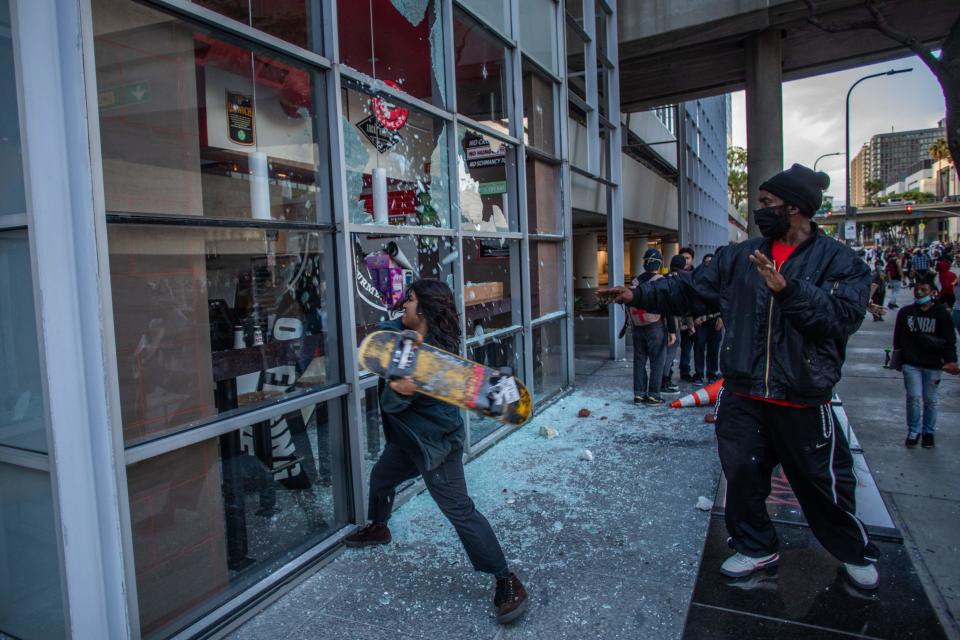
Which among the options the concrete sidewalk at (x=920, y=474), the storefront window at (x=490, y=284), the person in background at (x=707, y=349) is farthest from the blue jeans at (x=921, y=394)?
the storefront window at (x=490, y=284)

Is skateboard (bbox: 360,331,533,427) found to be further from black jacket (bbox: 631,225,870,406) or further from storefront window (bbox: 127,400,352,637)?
black jacket (bbox: 631,225,870,406)

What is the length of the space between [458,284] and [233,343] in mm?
2292

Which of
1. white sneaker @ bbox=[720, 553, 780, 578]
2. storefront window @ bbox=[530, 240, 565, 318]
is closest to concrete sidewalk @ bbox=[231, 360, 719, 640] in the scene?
white sneaker @ bbox=[720, 553, 780, 578]

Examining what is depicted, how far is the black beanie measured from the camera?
3023mm

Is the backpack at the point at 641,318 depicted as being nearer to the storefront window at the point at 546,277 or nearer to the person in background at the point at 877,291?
the storefront window at the point at 546,277

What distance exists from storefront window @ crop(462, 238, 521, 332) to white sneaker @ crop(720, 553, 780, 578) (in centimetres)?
293

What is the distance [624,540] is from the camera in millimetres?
3746

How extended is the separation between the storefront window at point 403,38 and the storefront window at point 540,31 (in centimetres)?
201

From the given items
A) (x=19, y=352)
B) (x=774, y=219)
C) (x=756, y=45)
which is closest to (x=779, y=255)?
(x=774, y=219)

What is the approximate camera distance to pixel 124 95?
2.69 metres

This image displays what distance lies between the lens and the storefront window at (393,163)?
4.21 meters

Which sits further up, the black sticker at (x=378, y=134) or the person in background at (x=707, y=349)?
the black sticker at (x=378, y=134)

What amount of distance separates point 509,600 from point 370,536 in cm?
110

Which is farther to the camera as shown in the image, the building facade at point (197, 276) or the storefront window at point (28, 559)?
the storefront window at point (28, 559)
